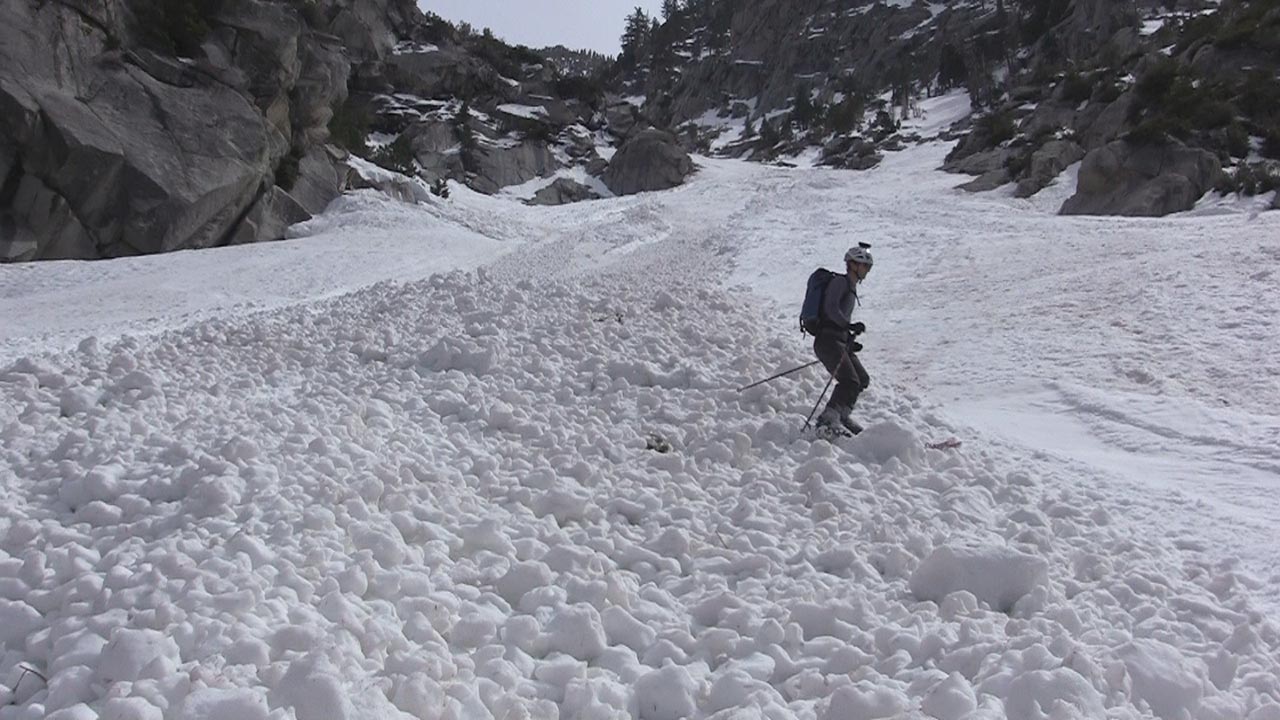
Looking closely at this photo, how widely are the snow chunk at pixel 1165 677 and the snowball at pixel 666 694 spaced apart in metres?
2.43

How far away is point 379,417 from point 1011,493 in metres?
6.00

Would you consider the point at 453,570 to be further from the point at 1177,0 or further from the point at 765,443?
the point at 1177,0

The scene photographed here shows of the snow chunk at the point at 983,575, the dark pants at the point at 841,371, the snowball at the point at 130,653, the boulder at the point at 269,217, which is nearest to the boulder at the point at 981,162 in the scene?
the boulder at the point at 269,217

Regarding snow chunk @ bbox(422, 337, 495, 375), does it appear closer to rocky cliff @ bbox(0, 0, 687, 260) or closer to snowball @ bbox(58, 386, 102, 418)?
snowball @ bbox(58, 386, 102, 418)

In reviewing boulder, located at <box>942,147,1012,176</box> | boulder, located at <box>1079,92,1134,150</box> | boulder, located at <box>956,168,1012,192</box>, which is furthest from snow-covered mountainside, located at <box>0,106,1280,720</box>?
boulder, located at <box>942,147,1012,176</box>

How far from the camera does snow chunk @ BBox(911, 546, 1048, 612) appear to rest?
5.33 m

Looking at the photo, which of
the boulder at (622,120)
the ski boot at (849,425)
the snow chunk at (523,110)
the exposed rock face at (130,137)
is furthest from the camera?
the boulder at (622,120)

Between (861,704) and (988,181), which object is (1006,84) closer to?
(988,181)

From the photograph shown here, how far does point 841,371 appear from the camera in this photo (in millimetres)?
8898

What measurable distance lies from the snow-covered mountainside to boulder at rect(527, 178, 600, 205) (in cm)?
4451

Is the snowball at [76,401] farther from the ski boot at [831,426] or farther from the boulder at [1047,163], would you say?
the boulder at [1047,163]

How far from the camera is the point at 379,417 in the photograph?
25.9ft

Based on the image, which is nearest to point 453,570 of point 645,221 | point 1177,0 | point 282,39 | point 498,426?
point 498,426

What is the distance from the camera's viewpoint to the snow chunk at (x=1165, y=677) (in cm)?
423
